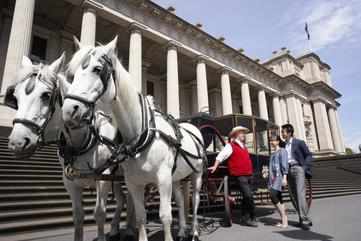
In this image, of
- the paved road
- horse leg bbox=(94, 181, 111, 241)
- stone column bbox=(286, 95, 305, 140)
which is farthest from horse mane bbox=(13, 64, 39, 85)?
stone column bbox=(286, 95, 305, 140)

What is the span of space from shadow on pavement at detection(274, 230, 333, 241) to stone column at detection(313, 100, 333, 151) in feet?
119

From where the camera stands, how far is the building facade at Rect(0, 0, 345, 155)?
1542 cm

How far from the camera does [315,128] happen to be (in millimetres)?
36844

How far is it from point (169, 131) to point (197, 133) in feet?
3.93

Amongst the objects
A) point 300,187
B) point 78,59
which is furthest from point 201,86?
point 78,59

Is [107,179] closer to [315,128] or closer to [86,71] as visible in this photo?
[86,71]

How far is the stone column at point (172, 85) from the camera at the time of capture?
1805cm

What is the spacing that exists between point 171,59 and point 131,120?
707 inches

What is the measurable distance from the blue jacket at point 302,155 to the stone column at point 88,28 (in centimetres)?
1337

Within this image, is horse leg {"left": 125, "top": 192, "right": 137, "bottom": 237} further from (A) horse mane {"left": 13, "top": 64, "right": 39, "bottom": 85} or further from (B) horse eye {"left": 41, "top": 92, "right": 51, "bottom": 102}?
(A) horse mane {"left": 13, "top": 64, "right": 39, "bottom": 85}

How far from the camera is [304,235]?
3986mm

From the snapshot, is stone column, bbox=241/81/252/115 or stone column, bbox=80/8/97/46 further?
stone column, bbox=241/81/252/115

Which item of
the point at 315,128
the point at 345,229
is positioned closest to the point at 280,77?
the point at 315,128

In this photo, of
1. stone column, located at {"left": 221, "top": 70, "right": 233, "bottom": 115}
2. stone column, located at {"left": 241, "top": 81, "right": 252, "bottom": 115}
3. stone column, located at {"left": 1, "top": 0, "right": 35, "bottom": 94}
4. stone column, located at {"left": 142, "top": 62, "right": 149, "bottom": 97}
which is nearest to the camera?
stone column, located at {"left": 1, "top": 0, "right": 35, "bottom": 94}
